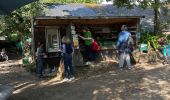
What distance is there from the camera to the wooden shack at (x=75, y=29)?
1655 centimetres

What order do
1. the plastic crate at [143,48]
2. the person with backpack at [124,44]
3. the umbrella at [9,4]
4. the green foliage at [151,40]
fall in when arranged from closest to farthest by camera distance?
the umbrella at [9,4] → the person with backpack at [124,44] → the plastic crate at [143,48] → the green foliage at [151,40]

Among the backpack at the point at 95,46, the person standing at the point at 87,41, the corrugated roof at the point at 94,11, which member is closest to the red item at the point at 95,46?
the backpack at the point at 95,46

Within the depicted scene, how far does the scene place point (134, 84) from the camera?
38.3ft

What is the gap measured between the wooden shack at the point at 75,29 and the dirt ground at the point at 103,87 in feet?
7.34

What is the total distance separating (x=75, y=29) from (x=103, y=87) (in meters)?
6.15

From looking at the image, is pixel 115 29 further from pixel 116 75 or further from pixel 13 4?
pixel 13 4

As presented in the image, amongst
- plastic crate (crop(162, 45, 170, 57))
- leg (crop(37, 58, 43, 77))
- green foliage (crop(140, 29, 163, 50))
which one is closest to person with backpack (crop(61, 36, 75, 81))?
leg (crop(37, 58, 43, 77))

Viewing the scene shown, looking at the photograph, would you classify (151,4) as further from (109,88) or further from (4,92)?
(4,92)

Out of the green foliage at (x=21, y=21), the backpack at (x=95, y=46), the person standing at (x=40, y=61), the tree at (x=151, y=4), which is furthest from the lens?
the green foliage at (x=21, y=21)

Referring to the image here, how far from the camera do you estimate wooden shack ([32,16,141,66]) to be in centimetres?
1655

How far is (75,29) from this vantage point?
56.6ft

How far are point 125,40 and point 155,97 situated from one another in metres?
5.17

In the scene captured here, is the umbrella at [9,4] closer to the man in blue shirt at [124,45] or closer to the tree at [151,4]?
the man in blue shirt at [124,45]

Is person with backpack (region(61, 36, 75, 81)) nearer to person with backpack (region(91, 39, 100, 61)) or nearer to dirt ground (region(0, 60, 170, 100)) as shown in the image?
dirt ground (region(0, 60, 170, 100))
